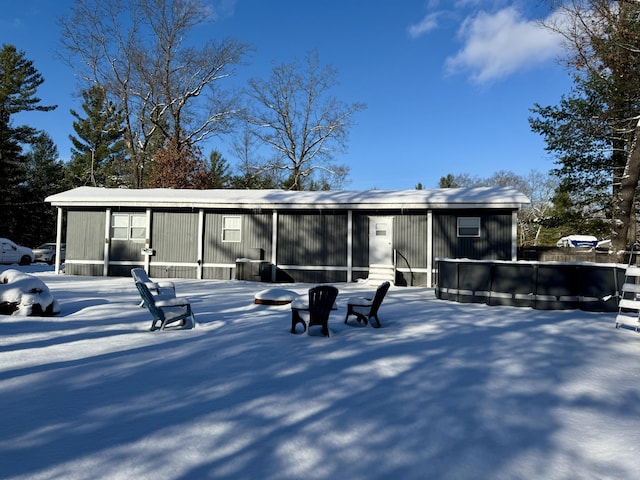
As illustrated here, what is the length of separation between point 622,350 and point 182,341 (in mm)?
6502

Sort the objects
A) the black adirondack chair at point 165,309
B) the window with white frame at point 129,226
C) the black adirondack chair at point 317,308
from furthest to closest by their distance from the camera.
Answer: the window with white frame at point 129,226
the black adirondack chair at point 165,309
the black adirondack chair at point 317,308

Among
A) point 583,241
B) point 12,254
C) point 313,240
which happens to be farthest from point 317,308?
point 583,241

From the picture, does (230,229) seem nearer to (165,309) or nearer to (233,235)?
(233,235)

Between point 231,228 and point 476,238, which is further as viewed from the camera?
point 231,228

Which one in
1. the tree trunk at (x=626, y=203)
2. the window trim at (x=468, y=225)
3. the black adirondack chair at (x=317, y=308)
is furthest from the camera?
the window trim at (x=468, y=225)

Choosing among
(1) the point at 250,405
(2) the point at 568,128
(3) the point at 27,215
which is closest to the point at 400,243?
(2) the point at 568,128

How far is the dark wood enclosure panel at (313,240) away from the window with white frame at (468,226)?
422cm

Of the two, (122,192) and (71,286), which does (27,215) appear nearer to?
(122,192)

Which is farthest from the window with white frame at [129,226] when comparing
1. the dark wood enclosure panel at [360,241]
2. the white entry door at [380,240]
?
the white entry door at [380,240]

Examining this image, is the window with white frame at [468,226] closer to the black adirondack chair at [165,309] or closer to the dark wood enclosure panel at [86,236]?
the black adirondack chair at [165,309]

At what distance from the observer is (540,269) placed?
402 inches

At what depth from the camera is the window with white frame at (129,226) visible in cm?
1711

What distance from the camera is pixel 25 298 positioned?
7.67 m

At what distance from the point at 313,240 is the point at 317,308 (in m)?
9.64
